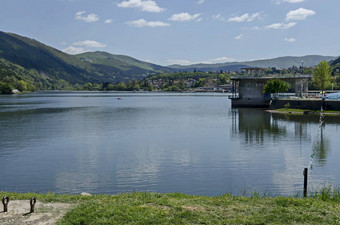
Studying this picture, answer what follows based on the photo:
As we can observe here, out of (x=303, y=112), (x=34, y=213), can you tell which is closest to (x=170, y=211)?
(x=34, y=213)

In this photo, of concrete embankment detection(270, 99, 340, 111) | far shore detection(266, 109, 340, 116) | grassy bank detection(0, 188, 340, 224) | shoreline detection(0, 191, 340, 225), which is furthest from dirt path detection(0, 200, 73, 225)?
concrete embankment detection(270, 99, 340, 111)

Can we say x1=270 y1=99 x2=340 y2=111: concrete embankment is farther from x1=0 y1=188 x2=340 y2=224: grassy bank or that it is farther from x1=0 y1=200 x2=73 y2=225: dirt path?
x1=0 y1=200 x2=73 y2=225: dirt path

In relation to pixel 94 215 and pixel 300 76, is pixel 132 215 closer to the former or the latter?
pixel 94 215

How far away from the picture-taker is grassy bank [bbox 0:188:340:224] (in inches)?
476

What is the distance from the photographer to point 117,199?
15.1 metres

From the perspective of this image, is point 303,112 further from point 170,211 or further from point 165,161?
point 170,211

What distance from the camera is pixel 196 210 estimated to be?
13195mm

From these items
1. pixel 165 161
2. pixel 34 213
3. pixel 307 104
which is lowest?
pixel 165 161

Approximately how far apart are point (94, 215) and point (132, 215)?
143 cm

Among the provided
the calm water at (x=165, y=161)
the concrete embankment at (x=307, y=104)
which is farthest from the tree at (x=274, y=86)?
the calm water at (x=165, y=161)

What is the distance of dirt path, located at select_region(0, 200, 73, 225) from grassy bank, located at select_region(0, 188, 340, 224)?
1.52 ft

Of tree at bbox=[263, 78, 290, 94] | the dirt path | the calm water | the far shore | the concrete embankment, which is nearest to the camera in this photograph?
the dirt path

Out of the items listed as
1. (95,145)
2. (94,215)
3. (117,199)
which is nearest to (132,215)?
(94,215)

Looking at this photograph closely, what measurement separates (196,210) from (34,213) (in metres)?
6.31
